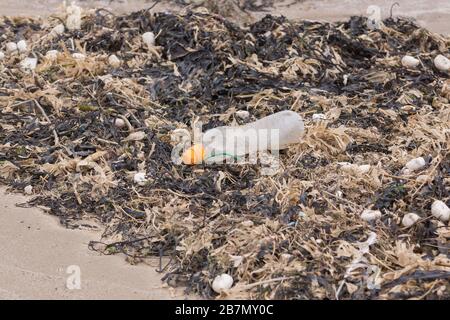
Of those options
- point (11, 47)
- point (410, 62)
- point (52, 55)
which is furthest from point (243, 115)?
point (11, 47)

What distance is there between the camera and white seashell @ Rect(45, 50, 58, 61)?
5539 millimetres

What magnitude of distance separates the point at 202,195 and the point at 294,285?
34.9 inches

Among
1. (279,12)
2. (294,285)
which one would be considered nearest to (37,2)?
(279,12)

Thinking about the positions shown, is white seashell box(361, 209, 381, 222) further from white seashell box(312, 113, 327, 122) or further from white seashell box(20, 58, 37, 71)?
white seashell box(20, 58, 37, 71)

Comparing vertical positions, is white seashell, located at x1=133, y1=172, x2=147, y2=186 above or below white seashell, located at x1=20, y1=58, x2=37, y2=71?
below

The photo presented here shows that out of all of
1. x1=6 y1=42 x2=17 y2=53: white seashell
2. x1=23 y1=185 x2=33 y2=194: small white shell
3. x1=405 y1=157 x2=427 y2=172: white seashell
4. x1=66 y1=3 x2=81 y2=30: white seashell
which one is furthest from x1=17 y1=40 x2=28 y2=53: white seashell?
x1=405 y1=157 x2=427 y2=172: white seashell

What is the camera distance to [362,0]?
7062 mm

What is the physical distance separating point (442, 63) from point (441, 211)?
6.47 feet

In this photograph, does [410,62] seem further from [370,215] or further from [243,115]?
[370,215]

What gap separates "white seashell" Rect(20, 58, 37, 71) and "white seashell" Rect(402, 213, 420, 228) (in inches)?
114

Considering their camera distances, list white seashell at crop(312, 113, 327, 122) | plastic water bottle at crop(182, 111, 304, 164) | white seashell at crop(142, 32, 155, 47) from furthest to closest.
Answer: white seashell at crop(142, 32, 155, 47), white seashell at crop(312, 113, 327, 122), plastic water bottle at crop(182, 111, 304, 164)

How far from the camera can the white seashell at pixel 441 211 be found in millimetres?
3607

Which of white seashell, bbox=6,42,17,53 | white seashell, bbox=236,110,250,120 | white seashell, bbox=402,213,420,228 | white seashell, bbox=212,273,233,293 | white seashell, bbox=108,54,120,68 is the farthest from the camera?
white seashell, bbox=6,42,17,53

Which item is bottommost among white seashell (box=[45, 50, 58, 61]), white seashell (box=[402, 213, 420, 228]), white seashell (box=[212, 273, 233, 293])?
white seashell (box=[212, 273, 233, 293])
